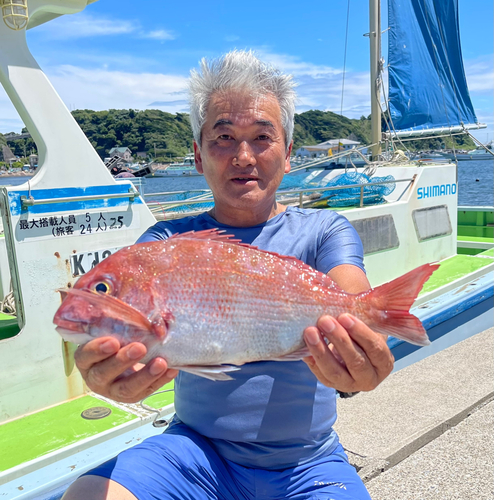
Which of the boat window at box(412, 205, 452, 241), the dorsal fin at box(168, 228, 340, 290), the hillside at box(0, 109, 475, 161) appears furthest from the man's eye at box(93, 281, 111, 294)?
the hillside at box(0, 109, 475, 161)

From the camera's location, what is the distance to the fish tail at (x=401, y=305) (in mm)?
1463

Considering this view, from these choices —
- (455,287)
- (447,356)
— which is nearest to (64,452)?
(447,356)

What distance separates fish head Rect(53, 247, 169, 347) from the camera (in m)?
1.37

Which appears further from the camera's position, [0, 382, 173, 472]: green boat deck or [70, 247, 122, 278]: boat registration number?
[70, 247, 122, 278]: boat registration number

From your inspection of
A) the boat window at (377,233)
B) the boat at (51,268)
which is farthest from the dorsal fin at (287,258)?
the boat window at (377,233)

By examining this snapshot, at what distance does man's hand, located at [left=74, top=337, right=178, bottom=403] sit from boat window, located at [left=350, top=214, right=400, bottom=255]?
4.97m

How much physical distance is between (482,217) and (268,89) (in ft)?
34.8

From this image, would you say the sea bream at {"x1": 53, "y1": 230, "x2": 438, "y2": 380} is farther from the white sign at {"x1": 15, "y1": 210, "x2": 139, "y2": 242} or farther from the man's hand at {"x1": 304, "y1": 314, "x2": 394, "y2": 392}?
the white sign at {"x1": 15, "y1": 210, "x2": 139, "y2": 242}

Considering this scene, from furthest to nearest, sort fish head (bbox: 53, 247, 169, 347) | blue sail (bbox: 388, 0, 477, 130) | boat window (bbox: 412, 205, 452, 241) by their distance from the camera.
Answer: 1. blue sail (bbox: 388, 0, 477, 130)
2. boat window (bbox: 412, 205, 452, 241)
3. fish head (bbox: 53, 247, 169, 347)

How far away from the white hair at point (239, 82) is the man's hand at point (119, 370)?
A: 1.11 meters

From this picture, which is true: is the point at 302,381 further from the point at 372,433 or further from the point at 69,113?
the point at 69,113

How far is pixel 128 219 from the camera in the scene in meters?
3.87

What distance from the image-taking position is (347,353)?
4.91 feet

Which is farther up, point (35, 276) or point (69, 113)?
point (69, 113)
